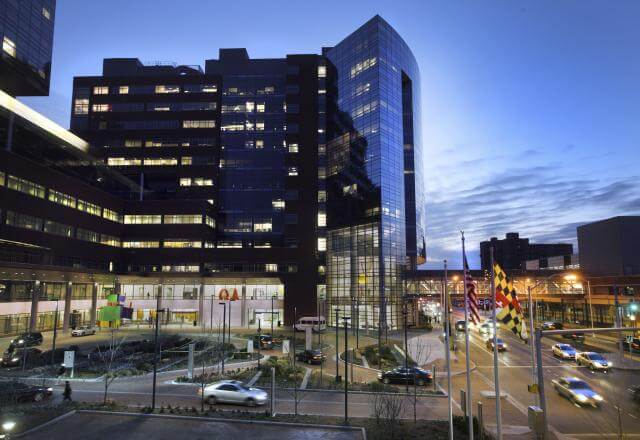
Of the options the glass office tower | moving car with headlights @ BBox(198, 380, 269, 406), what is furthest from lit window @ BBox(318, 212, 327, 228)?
moving car with headlights @ BBox(198, 380, 269, 406)

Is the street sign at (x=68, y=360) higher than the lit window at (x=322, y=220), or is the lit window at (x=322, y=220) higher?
the lit window at (x=322, y=220)

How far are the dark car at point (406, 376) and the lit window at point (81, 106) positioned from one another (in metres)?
102

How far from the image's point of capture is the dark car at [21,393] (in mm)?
28953

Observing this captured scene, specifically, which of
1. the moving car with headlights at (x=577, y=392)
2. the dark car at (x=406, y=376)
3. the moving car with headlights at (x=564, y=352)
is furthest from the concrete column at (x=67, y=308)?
the moving car with headlights at (x=577, y=392)

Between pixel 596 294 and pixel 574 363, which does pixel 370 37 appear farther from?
pixel 574 363

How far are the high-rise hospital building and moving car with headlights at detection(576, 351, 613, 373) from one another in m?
42.5

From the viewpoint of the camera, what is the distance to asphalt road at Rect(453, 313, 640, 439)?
24938 mm

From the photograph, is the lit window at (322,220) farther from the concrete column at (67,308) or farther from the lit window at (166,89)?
the concrete column at (67,308)

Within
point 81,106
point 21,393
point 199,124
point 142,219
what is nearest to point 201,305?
point 142,219

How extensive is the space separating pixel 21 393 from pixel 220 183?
75.5 m

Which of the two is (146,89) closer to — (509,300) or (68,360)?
(68,360)

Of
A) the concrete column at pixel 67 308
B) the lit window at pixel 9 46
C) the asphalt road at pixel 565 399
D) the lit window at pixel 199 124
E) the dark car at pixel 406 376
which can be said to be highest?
the lit window at pixel 199 124

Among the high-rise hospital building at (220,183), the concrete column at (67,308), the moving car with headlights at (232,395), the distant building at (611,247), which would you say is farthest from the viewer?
the distant building at (611,247)

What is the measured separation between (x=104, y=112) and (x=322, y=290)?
6553 cm
